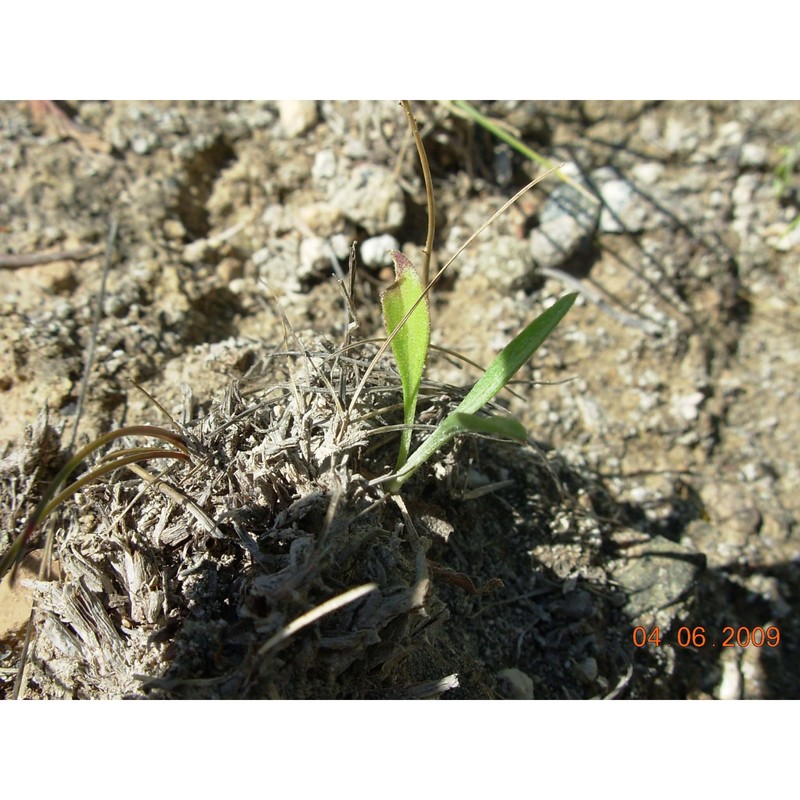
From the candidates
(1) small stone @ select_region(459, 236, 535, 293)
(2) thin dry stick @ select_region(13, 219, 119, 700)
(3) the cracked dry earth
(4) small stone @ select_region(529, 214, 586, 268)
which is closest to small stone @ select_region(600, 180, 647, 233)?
(3) the cracked dry earth

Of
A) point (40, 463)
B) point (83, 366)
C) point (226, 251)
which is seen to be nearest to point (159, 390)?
point (83, 366)

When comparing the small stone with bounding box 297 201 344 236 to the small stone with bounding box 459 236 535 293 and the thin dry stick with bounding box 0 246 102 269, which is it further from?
the thin dry stick with bounding box 0 246 102 269

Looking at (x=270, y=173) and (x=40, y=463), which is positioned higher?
(x=270, y=173)

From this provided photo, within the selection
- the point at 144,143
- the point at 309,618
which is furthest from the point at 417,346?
the point at 144,143

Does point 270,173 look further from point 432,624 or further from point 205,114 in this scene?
point 432,624

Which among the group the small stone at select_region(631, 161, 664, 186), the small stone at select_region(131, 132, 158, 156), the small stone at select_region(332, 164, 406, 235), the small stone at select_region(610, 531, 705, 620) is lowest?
the small stone at select_region(610, 531, 705, 620)

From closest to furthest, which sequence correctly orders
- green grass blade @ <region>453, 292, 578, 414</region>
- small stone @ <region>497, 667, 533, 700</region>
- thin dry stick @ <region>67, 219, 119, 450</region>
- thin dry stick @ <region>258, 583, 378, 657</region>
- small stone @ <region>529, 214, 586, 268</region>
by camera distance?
1. thin dry stick @ <region>258, 583, 378, 657</region>
2. green grass blade @ <region>453, 292, 578, 414</region>
3. small stone @ <region>497, 667, 533, 700</region>
4. thin dry stick @ <region>67, 219, 119, 450</region>
5. small stone @ <region>529, 214, 586, 268</region>

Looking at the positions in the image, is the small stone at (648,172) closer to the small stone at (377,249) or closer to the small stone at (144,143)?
the small stone at (377,249)

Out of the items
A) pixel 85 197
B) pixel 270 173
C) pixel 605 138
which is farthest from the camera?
pixel 605 138
